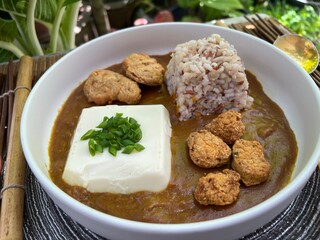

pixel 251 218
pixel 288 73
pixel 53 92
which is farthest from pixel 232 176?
pixel 53 92

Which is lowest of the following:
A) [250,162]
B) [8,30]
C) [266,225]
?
[8,30]

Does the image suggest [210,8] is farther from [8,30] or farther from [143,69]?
[8,30]

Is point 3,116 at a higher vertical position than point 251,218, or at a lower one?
lower

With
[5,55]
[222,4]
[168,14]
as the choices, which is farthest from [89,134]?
[168,14]

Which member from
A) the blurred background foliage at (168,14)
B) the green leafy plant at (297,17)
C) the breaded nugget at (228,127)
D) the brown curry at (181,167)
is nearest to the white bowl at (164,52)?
the brown curry at (181,167)

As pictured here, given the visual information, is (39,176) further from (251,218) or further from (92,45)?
(92,45)

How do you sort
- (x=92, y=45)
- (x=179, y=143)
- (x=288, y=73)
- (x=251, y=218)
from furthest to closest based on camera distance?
1. (x=92, y=45)
2. (x=288, y=73)
3. (x=179, y=143)
4. (x=251, y=218)
